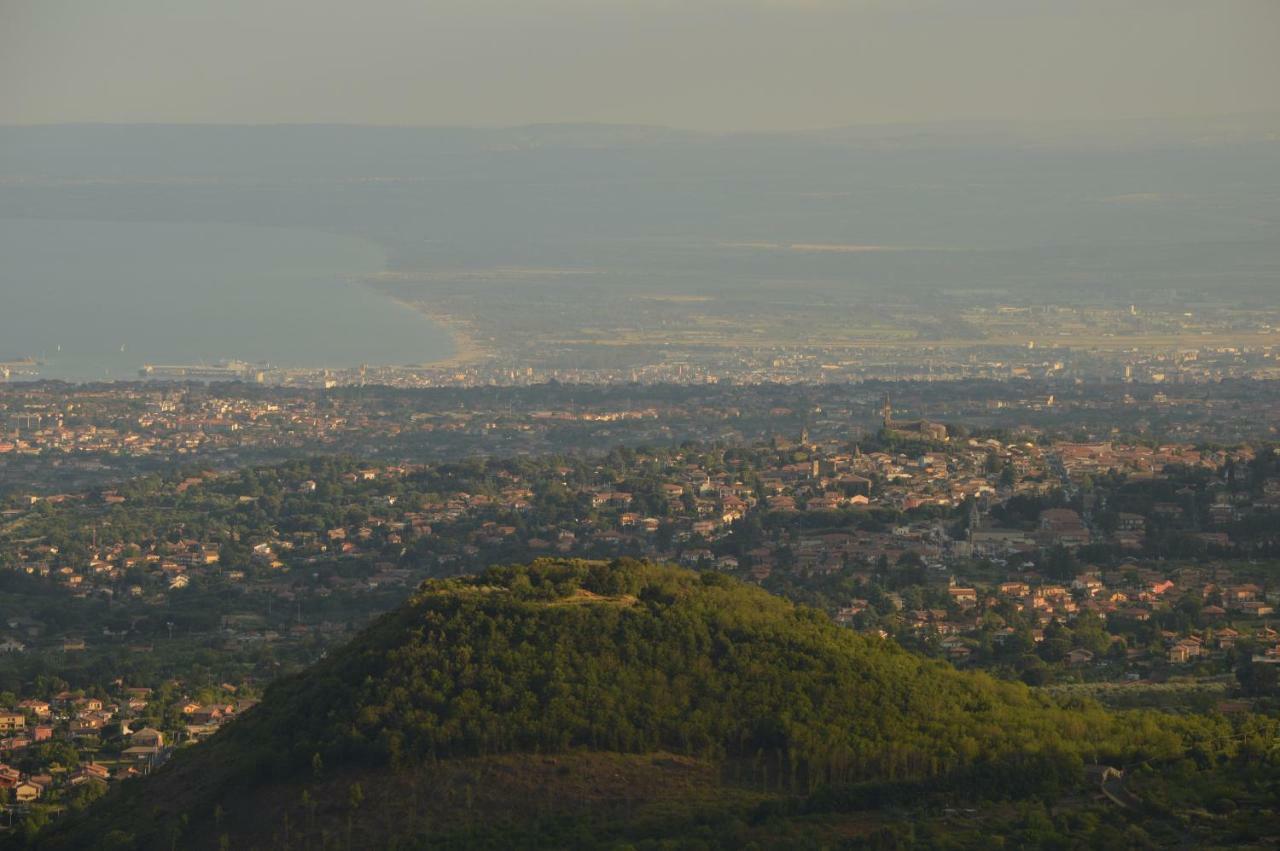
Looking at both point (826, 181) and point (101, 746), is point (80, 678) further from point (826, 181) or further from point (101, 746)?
point (826, 181)

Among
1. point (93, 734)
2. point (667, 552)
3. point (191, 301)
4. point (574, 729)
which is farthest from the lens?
point (191, 301)

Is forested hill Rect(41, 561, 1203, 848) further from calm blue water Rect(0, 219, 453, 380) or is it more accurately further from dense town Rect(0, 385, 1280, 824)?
calm blue water Rect(0, 219, 453, 380)

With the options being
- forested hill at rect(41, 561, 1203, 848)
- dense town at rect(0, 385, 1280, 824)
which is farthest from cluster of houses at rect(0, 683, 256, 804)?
forested hill at rect(41, 561, 1203, 848)

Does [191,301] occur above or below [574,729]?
below

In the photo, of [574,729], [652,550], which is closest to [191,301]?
[652,550]

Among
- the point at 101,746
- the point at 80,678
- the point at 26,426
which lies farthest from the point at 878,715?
the point at 26,426

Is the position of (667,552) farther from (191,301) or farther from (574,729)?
(191,301)
